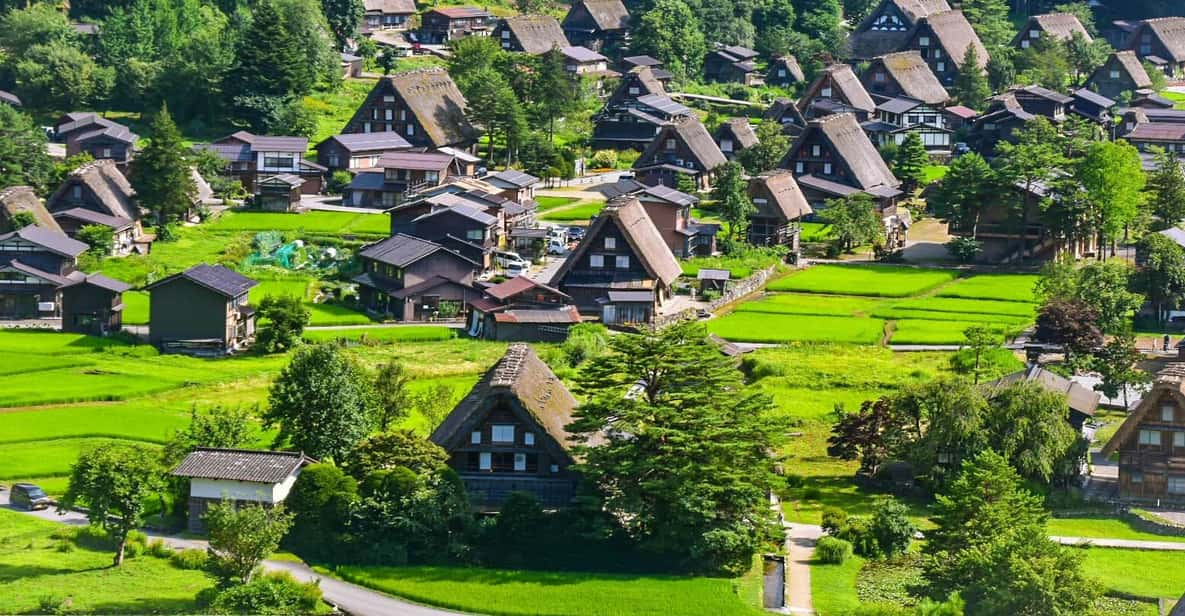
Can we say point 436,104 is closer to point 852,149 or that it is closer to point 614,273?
point 852,149

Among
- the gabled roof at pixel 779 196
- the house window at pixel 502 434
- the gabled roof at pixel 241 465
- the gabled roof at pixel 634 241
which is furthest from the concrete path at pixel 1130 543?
the gabled roof at pixel 779 196

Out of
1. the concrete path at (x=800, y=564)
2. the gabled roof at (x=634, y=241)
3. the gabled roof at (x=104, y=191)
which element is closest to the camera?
the concrete path at (x=800, y=564)

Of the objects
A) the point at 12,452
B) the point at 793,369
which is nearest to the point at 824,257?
the point at 793,369

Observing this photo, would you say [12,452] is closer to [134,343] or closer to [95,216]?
[134,343]

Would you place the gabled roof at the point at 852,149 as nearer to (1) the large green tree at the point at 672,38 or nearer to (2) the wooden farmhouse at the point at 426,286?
(1) the large green tree at the point at 672,38

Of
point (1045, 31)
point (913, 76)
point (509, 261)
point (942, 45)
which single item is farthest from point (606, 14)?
point (509, 261)

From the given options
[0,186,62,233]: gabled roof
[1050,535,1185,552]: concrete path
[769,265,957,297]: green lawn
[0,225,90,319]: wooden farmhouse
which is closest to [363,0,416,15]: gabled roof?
[0,186,62,233]: gabled roof

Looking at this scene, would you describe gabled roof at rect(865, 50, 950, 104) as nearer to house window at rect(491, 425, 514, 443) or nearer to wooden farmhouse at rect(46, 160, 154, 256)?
wooden farmhouse at rect(46, 160, 154, 256)
